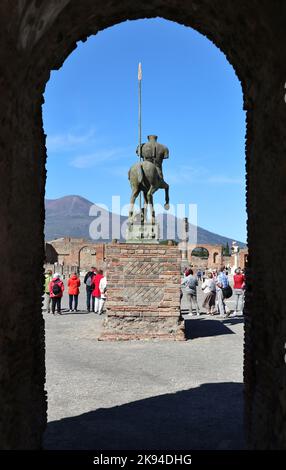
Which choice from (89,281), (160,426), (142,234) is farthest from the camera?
(89,281)

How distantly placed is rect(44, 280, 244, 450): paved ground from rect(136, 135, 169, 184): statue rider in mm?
4248

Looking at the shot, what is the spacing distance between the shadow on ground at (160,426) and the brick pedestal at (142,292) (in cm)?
440

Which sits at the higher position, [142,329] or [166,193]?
[166,193]

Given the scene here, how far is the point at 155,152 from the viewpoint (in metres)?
→ 12.6

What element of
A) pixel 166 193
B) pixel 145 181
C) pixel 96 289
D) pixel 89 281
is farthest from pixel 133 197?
pixel 89 281

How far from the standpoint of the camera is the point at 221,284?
15.1 metres

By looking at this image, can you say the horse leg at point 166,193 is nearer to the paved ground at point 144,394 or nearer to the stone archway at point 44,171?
the paved ground at point 144,394

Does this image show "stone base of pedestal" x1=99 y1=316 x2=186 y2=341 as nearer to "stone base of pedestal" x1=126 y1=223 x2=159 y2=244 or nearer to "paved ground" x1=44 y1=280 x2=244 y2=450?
"paved ground" x1=44 y1=280 x2=244 y2=450

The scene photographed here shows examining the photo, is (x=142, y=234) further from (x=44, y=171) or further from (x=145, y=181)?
(x=44, y=171)

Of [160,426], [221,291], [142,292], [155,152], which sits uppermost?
[155,152]

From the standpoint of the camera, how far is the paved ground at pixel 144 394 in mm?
5051

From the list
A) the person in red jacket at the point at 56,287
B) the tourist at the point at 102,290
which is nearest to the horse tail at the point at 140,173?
the tourist at the point at 102,290

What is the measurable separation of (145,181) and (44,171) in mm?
7784
